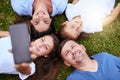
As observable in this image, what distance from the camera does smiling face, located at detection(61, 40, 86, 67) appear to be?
4.89m

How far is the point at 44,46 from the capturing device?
495 cm

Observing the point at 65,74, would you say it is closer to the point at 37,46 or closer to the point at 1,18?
the point at 37,46

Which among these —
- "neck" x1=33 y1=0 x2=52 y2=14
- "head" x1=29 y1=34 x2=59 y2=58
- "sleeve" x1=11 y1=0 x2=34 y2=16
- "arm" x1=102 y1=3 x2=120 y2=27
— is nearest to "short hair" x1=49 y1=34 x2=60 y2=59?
"head" x1=29 y1=34 x2=59 y2=58

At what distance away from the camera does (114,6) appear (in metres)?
5.55

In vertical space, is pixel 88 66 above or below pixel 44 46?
below

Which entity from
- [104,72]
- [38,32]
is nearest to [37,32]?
[38,32]

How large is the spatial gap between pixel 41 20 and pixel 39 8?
0.23 meters

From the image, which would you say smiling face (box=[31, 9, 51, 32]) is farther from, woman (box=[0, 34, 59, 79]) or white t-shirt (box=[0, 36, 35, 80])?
white t-shirt (box=[0, 36, 35, 80])

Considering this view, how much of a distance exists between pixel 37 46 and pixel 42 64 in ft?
1.38

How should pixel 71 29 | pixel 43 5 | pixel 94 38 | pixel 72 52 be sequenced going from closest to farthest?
pixel 72 52 < pixel 71 29 < pixel 43 5 < pixel 94 38

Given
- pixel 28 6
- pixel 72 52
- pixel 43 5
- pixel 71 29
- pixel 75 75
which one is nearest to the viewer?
pixel 72 52

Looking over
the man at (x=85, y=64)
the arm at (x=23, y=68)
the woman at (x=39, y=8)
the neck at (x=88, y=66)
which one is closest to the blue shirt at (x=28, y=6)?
the woman at (x=39, y=8)

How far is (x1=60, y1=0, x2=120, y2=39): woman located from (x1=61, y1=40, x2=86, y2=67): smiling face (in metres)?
0.25

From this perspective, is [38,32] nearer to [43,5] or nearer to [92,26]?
[43,5]
